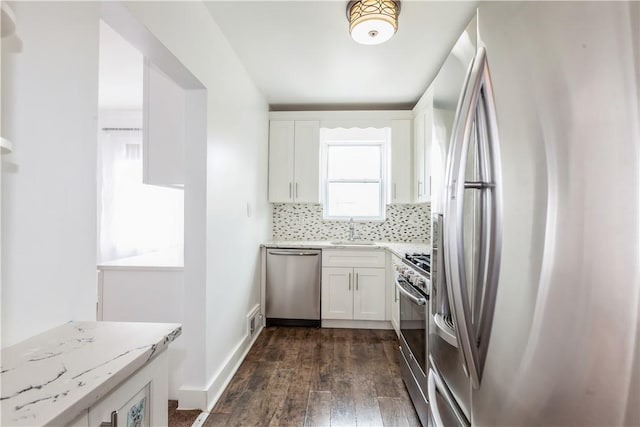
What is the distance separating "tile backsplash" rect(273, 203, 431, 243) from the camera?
12.7 feet

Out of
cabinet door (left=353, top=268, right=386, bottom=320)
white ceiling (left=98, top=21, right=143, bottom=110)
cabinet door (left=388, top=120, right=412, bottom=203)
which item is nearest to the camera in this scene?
white ceiling (left=98, top=21, right=143, bottom=110)

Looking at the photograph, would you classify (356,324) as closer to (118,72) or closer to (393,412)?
(393,412)

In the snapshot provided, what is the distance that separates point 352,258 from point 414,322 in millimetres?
1576

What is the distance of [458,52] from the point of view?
98cm

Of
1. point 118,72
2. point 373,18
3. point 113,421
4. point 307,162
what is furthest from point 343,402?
point 118,72

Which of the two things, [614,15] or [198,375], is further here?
[198,375]

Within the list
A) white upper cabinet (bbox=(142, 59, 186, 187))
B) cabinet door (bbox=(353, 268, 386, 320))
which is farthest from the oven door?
white upper cabinet (bbox=(142, 59, 186, 187))

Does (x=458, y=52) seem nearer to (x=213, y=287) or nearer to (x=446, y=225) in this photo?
(x=446, y=225)

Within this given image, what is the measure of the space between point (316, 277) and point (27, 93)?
2893 millimetres

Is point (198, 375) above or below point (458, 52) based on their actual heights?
below

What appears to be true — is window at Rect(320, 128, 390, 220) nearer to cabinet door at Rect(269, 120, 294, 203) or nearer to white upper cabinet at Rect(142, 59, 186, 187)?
cabinet door at Rect(269, 120, 294, 203)

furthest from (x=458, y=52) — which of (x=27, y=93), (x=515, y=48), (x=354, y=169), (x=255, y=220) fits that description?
(x=354, y=169)

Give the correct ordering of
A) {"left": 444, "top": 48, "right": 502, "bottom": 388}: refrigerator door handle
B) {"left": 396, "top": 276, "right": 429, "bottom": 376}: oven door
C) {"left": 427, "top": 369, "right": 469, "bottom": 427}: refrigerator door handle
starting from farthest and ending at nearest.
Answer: {"left": 396, "top": 276, "right": 429, "bottom": 376}: oven door → {"left": 427, "top": 369, "right": 469, "bottom": 427}: refrigerator door handle → {"left": 444, "top": 48, "right": 502, "bottom": 388}: refrigerator door handle

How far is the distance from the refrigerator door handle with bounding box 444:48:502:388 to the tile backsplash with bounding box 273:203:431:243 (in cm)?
315
